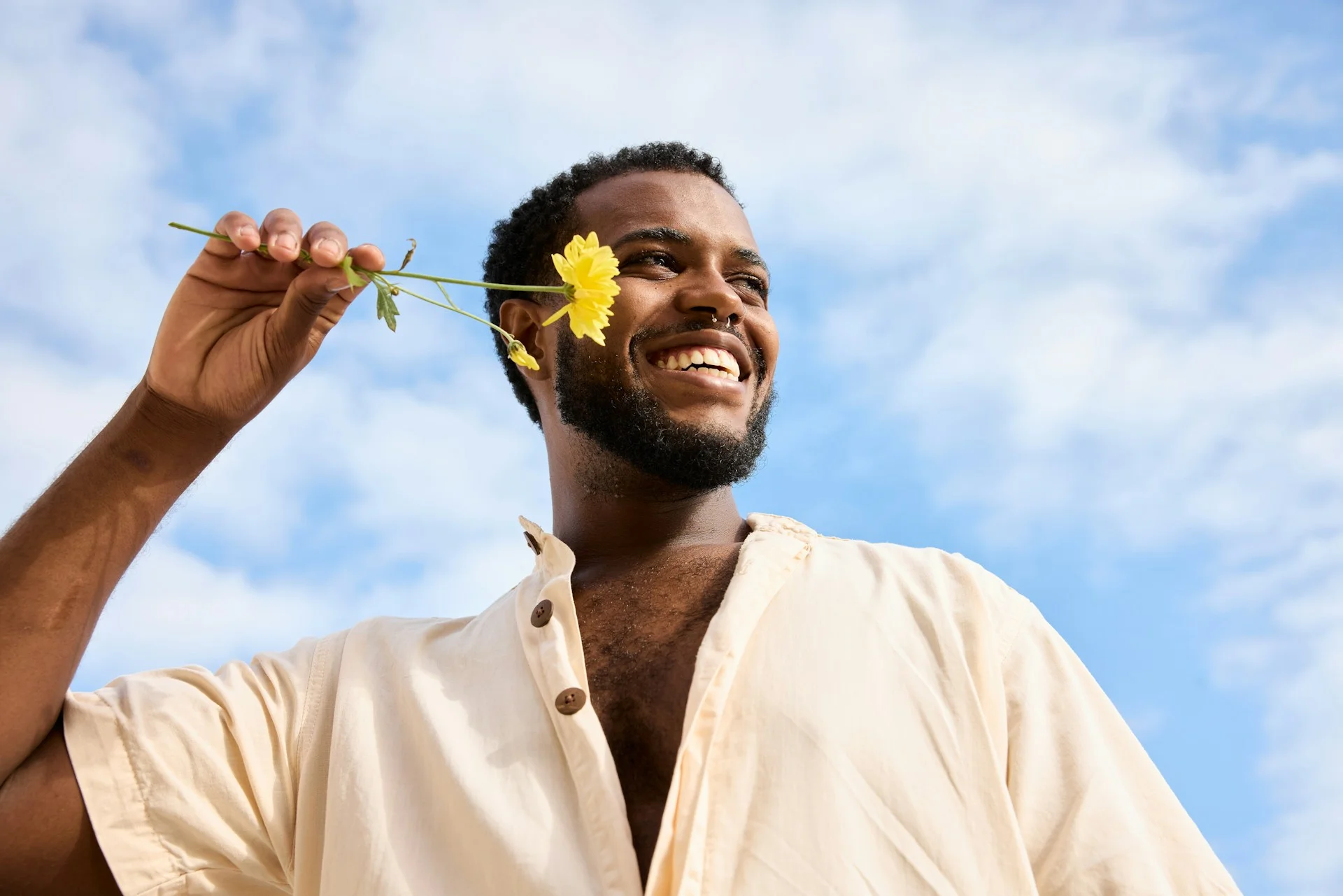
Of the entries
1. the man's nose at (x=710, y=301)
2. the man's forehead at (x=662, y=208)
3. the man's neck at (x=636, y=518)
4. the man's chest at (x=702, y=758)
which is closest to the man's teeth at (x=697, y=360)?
the man's nose at (x=710, y=301)

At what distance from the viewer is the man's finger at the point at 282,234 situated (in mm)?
2354

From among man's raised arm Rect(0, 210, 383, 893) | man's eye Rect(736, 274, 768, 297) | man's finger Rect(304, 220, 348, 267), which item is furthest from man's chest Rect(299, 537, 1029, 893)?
man's eye Rect(736, 274, 768, 297)

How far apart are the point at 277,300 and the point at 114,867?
122 centimetres

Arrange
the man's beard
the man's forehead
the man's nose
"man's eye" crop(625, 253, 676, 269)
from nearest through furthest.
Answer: the man's beard → the man's nose → "man's eye" crop(625, 253, 676, 269) → the man's forehead

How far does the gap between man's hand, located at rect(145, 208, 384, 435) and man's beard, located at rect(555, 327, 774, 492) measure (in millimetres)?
909

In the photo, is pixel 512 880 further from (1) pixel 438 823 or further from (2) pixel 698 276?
(2) pixel 698 276

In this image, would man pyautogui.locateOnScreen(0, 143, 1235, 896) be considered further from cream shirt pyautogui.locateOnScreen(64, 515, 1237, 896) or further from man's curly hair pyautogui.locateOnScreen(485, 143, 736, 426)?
man's curly hair pyautogui.locateOnScreen(485, 143, 736, 426)

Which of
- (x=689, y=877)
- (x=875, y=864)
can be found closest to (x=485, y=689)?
(x=689, y=877)

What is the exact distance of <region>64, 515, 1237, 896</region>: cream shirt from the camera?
217 centimetres

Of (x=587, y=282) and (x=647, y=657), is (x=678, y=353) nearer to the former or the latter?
(x=647, y=657)

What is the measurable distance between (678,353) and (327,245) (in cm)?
123

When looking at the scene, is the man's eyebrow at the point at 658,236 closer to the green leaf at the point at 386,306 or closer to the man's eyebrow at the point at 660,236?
the man's eyebrow at the point at 660,236

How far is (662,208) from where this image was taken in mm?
3668

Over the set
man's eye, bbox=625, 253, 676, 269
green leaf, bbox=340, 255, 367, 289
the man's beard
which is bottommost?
green leaf, bbox=340, 255, 367, 289
